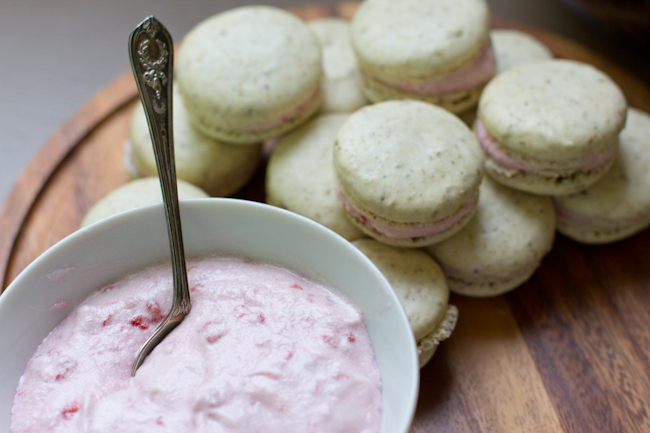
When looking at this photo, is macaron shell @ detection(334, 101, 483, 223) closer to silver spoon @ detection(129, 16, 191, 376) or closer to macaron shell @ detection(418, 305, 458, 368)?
macaron shell @ detection(418, 305, 458, 368)

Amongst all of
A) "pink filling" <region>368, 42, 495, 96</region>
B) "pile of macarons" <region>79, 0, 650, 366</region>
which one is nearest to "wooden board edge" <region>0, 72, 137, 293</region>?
"pile of macarons" <region>79, 0, 650, 366</region>

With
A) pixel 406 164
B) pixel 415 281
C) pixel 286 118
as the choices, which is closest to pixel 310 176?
pixel 286 118

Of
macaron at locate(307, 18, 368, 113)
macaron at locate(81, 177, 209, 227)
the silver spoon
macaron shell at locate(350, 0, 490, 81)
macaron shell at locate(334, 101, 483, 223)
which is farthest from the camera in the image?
macaron at locate(307, 18, 368, 113)

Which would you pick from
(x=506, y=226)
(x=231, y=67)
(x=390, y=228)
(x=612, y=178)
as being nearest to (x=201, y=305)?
(x=390, y=228)

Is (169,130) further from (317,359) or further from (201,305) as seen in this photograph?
(317,359)

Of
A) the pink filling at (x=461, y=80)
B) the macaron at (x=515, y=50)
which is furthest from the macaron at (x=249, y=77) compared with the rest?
the macaron at (x=515, y=50)

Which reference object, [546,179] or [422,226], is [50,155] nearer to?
[422,226]

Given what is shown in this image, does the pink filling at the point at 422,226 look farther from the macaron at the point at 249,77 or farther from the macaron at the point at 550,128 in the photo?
the macaron at the point at 249,77
